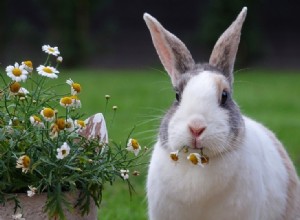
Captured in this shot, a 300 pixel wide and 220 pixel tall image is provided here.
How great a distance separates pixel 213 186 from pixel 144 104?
18.9 feet

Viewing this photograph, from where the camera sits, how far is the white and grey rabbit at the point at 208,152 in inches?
114

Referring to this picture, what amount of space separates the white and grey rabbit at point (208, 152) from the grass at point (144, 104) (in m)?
1.01

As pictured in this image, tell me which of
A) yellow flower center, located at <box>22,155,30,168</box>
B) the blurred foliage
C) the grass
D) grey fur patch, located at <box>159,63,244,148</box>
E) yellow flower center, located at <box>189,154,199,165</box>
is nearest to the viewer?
yellow flower center, located at <box>22,155,30,168</box>

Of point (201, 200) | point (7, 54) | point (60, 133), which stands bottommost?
point (7, 54)

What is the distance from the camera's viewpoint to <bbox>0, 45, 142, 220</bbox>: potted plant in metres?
2.69

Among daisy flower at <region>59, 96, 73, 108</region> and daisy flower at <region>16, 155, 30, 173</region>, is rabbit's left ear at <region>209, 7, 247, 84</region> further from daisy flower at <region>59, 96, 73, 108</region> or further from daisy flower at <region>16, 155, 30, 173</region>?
daisy flower at <region>16, 155, 30, 173</region>

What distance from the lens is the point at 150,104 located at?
8.70 metres

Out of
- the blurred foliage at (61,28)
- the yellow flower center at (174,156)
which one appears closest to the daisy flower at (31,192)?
the yellow flower center at (174,156)

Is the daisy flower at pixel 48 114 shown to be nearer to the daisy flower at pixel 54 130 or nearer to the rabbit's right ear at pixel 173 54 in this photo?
the daisy flower at pixel 54 130

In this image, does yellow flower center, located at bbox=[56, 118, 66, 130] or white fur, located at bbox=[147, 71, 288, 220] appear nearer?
yellow flower center, located at bbox=[56, 118, 66, 130]

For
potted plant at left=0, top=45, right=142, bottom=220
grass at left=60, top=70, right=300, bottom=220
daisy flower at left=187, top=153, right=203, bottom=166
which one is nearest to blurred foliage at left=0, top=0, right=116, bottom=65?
grass at left=60, top=70, right=300, bottom=220

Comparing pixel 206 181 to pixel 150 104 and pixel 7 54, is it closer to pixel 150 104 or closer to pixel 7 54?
pixel 150 104

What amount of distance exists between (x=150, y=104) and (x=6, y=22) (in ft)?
23.2

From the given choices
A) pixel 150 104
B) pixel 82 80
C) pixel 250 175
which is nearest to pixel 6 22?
pixel 82 80
